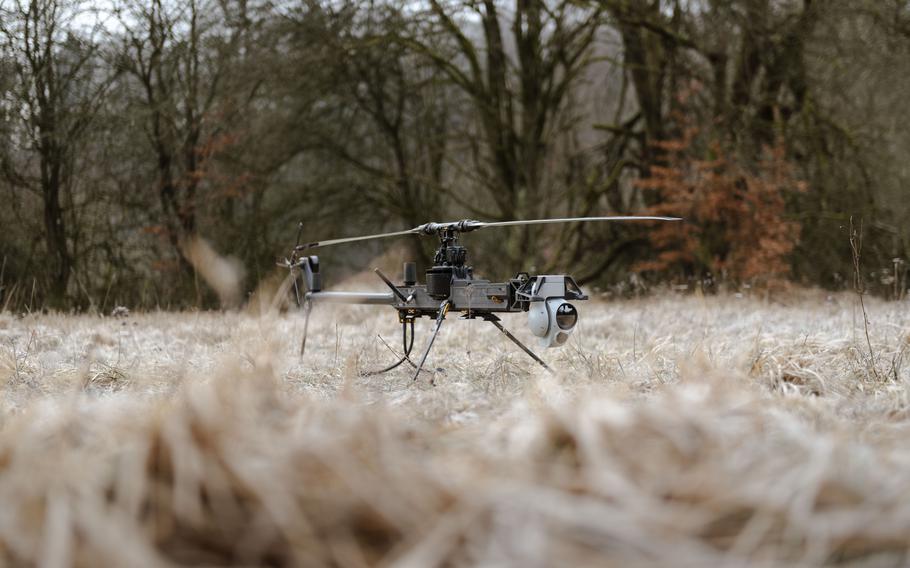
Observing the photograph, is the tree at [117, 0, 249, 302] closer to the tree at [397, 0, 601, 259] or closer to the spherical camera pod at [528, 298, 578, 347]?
the tree at [397, 0, 601, 259]

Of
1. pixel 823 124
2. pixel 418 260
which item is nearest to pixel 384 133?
pixel 418 260

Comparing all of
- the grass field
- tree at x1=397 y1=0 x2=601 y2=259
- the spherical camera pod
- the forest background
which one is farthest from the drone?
tree at x1=397 y1=0 x2=601 y2=259

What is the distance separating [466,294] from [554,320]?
619 millimetres

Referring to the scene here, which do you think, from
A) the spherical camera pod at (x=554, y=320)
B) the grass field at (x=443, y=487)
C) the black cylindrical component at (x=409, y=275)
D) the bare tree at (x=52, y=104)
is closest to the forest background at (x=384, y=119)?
the bare tree at (x=52, y=104)

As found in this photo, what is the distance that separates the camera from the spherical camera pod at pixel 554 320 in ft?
11.7

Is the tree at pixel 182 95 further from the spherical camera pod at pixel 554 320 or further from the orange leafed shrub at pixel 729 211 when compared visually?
the spherical camera pod at pixel 554 320

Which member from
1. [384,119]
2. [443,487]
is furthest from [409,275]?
[384,119]

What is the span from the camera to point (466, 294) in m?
4.03

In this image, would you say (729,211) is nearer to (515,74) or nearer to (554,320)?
(515,74)

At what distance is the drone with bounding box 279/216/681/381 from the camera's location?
11.8 ft

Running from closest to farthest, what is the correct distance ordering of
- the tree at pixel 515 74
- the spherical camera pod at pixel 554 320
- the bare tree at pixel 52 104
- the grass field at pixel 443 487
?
the grass field at pixel 443 487
the spherical camera pod at pixel 554 320
the bare tree at pixel 52 104
the tree at pixel 515 74

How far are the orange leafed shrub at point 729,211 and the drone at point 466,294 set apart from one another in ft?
22.9

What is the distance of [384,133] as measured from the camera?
1283cm

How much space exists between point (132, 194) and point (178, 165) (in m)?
0.75
